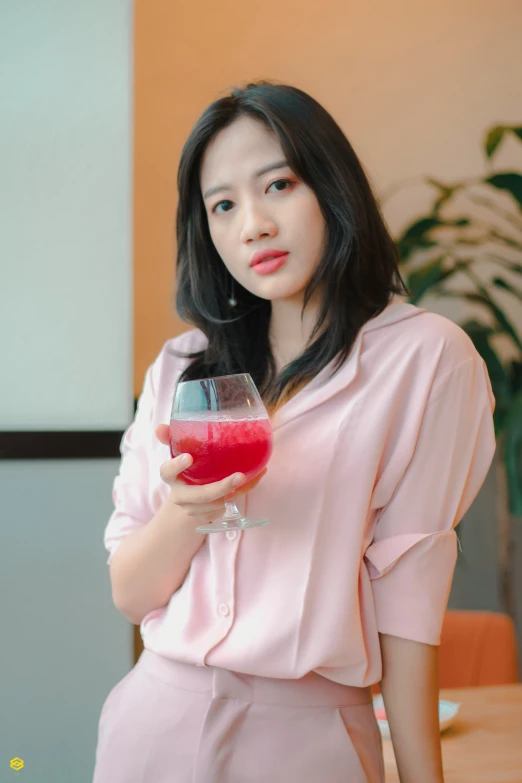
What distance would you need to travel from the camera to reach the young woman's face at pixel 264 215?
1280 millimetres

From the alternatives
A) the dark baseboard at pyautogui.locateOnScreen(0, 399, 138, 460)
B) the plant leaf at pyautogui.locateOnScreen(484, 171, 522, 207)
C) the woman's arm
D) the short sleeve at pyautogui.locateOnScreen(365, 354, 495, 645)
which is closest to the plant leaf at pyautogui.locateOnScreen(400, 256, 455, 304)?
the plant leaf at pyautogui.locateOnScreen(484, 171, 522, 207)

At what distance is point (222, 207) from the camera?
53.1 inches

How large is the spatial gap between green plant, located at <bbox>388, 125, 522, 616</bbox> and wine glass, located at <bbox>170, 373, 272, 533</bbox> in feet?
6.65

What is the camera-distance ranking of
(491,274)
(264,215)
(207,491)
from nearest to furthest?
(207,491), (264,215), (491,274)

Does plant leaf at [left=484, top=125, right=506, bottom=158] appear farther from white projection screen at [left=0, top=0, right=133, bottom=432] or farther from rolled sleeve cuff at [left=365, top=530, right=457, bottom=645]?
rolled sleeve cuff at [left=365, top=530, right=457, bottom=645]

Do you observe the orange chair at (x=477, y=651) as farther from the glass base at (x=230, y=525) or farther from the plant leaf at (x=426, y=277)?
the plant leaf at (x=426, y=277)

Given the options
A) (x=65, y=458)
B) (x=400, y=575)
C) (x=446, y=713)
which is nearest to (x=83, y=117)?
(x=65, y=458)

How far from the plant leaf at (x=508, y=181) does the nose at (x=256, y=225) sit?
195 centimetres

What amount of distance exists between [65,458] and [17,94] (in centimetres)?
95

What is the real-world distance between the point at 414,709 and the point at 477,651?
970 millimetres

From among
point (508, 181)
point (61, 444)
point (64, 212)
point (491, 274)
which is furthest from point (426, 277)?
point (61, 444)

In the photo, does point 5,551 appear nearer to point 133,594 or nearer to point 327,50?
point 133,594

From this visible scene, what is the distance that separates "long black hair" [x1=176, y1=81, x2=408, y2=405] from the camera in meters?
1.30

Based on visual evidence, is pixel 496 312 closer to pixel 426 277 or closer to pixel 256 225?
pixel 426 277
